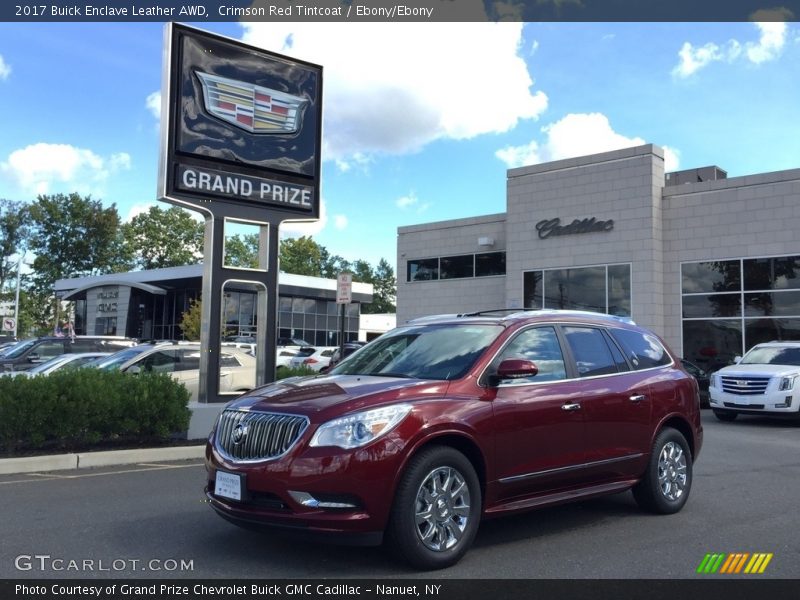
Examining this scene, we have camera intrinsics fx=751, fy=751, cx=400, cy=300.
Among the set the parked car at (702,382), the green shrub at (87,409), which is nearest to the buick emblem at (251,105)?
the green shrub at (87,409)

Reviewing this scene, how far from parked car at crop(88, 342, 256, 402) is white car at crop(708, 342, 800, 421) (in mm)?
10156

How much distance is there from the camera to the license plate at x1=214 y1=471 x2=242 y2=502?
506 centimetres

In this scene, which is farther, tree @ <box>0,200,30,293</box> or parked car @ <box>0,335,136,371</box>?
tree @ <box>0,200,30,293</box>

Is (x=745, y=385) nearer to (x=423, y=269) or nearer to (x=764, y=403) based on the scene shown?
(x=764, y=403)

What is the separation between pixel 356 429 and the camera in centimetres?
490

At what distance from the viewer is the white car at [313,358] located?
27617 mm

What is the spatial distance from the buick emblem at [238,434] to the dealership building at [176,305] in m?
41.9

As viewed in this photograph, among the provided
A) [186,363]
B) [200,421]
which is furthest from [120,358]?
[200,421]

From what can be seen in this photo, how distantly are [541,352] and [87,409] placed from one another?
6.59 meters

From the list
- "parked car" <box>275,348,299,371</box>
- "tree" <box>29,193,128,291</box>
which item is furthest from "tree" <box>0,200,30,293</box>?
"parked car" <box>275,348,299,371</box>

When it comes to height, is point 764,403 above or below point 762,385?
below

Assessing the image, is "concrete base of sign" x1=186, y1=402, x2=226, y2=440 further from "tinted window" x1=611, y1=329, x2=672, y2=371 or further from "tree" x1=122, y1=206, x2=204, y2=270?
"tree" x1=122, y1=206, x2=204, y2=270

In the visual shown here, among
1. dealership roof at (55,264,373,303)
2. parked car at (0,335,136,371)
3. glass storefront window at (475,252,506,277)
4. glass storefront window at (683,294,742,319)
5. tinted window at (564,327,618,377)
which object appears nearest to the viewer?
tinted window at (564,327,618,377)

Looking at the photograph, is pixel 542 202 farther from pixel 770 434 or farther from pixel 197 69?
pixel 197 69
